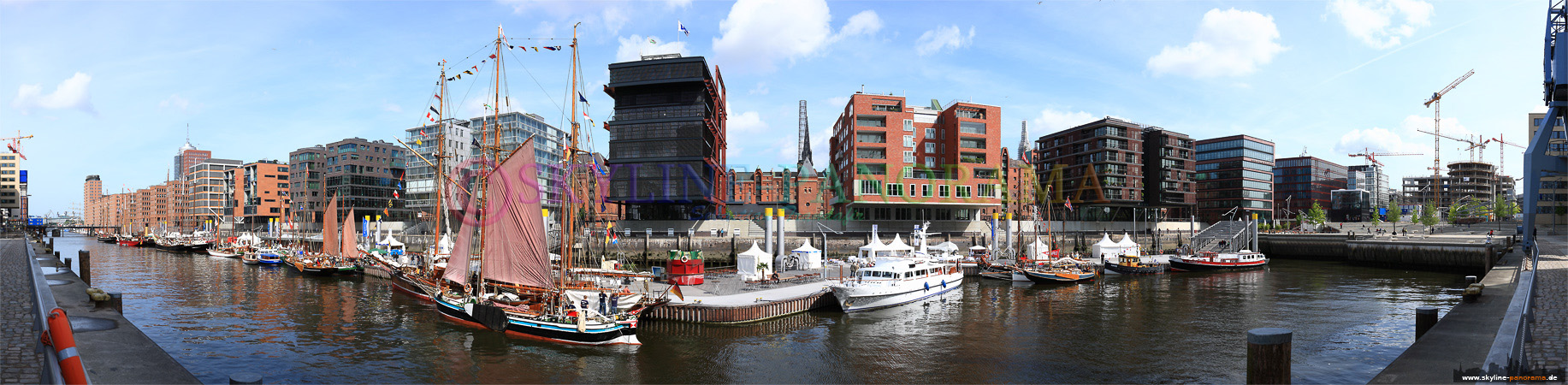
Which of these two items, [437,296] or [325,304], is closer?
[437,296]

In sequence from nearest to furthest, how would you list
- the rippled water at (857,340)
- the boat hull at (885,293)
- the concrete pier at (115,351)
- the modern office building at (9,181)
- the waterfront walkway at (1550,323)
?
the concrete pier at (115,351) < the waterfront walkway at (1550,323) < the rippled water at (857,340) < the boat hull at (885,293) < the modern office building at (9,181)

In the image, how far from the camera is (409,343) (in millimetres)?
33562

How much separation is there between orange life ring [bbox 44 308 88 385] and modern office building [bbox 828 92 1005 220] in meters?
83.1

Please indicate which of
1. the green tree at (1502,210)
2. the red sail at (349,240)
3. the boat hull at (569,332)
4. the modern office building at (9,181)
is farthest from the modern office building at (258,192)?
the green tree at (1502,210)

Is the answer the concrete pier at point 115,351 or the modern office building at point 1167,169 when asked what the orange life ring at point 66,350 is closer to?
the concrete pier at point 115,351

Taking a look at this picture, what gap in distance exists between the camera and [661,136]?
97875 mm

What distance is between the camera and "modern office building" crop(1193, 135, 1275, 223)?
14038cm

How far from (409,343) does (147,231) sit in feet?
581

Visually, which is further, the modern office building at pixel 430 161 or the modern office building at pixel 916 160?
the modern office building at pixel 430 161

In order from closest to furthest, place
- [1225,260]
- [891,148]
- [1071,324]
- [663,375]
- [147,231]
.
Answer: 1. [663,375]
2. [1071,324]
3. [1225,260]
4. [891,148]
5. [147,231]

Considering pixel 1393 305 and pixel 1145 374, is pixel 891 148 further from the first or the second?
pixel 1145 374

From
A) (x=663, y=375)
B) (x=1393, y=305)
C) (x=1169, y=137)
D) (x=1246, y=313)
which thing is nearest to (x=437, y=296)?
(x=663, y=375)

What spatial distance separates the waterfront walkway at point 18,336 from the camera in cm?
1469

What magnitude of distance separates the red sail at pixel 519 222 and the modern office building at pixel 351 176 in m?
138
